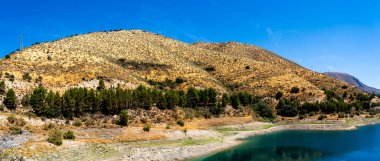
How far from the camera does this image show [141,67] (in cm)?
13838

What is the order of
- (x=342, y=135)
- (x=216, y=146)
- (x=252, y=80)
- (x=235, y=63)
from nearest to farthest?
(x=216, y=146)
(x=342, y=135)
(x=252, y=80)
(x=235, y=63)

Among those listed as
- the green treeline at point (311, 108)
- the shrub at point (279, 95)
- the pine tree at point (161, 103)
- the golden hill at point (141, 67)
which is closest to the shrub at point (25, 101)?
the golden hill at point (141, 67)

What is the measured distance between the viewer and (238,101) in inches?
4459

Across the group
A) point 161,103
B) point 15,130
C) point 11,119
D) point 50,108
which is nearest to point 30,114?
point 50,108

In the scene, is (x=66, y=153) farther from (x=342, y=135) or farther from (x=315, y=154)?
(x=342, y=135)

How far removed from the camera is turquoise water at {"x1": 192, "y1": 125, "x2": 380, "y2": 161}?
6669cm

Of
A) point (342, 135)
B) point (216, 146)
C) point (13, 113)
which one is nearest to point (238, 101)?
point (342, 135)

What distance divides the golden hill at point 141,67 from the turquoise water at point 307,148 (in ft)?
133

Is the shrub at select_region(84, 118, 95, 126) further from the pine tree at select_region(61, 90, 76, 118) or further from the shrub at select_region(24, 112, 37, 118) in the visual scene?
the shrub at select_region(24, 112, 37, 118)

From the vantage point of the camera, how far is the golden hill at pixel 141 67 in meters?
104

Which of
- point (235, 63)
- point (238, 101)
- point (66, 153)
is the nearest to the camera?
point (66, 153)

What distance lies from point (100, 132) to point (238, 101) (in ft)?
179

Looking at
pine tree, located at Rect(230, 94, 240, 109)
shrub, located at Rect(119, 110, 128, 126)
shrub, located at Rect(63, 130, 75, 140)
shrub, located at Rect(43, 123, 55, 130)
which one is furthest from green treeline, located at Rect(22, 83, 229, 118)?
pine tree, located at Rect(230, 94, 240, 109)

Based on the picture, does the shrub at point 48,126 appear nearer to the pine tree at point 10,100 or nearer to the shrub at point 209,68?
the pine tree at point 10,100
